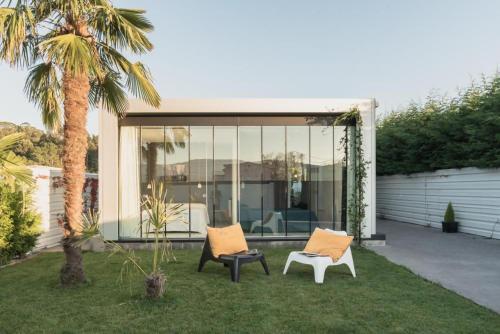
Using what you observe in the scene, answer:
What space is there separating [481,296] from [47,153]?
119 ft

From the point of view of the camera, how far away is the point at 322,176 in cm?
1028

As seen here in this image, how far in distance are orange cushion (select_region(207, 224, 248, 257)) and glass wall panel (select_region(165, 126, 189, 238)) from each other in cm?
307

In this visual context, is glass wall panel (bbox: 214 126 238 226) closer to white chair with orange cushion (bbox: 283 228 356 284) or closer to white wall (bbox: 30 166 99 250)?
white chair with orange cushion (bbox: 283 228 356 284)

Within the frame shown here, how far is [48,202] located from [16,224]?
1.78 meters

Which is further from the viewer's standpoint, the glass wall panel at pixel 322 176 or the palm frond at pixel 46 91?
the glass wall panel at pixel 322 176

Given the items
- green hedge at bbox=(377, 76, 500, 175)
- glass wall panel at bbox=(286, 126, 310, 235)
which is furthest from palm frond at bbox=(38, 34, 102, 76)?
green hedge at bbox=(377, 76, 500, 175)

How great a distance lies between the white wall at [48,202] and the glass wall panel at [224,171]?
157 inches

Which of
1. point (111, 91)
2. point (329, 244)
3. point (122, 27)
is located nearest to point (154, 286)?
point (329, 244)

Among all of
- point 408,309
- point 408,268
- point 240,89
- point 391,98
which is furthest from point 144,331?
point 391,98

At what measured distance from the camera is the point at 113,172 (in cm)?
978

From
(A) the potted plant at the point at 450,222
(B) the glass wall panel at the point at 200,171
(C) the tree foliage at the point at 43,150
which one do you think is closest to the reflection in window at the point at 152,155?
(B) the glass wall panel at the point at 200,171

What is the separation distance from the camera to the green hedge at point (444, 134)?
35.2ft

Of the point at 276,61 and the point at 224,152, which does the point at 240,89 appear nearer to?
the point at 276,61

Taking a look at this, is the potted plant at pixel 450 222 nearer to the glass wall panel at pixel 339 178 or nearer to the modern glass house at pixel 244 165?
the modern glass house at pixel 244 165
